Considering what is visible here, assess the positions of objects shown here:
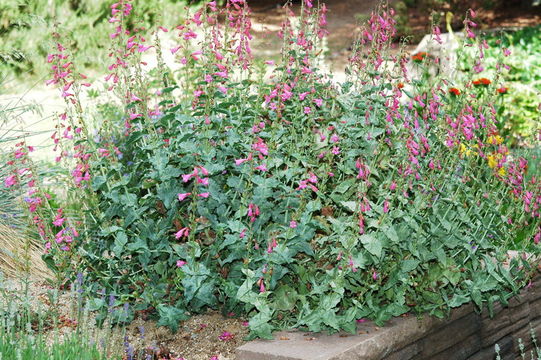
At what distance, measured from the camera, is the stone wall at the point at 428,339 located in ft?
9.42

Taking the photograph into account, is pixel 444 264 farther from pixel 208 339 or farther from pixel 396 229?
pixel 208 339

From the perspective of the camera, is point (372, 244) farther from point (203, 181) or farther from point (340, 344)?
point (203, 181)

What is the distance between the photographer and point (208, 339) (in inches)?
132

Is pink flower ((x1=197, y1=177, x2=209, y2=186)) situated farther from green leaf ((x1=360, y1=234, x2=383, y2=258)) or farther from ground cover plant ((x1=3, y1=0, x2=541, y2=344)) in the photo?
green leaf ((x1=360, y1=234, x2=383, y2=258))

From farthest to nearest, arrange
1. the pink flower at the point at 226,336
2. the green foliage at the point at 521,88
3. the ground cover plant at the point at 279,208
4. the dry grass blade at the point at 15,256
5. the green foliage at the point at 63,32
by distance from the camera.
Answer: the green foliage at the point at 63,32, the green foliage at the point at 521,88, the dry grass blade at the point at 15,256, the pink flower at the point at 226,336, the ground cover plant at the point at 279,208

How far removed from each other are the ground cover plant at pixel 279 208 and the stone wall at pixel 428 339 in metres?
0.07

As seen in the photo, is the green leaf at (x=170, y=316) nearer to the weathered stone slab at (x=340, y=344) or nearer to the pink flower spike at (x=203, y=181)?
the weathered stone slab at (x=340, y=344)

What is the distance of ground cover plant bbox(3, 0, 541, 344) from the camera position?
10.1ft

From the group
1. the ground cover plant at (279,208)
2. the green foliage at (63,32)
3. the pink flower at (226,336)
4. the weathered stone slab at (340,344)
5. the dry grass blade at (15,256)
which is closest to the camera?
the weathered stone slab at (340,344)

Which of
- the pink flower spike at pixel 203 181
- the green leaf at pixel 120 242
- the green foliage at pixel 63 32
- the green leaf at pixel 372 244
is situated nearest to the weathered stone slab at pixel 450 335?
the green leaf at pixel 372 244

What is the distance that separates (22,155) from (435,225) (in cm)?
172

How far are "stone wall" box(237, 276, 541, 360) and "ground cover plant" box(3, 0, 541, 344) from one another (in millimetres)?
66

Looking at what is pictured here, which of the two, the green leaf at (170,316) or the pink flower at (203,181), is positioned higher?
the pink flower at (203,181)

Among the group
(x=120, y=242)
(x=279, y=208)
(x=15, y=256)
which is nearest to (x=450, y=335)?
(x=279, y=208)
